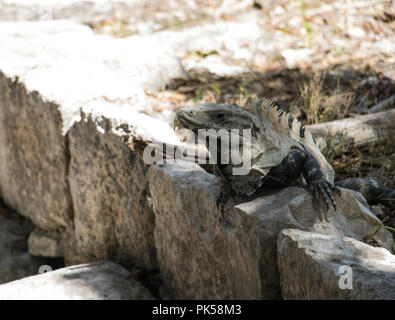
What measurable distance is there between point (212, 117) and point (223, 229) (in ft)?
2.15

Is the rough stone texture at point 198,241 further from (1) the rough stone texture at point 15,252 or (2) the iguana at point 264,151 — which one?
(1) the rough stone texture at point 15,252

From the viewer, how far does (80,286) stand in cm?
369

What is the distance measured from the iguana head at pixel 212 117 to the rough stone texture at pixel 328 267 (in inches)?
22.9

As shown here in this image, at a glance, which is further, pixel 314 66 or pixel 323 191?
pixel 314 66

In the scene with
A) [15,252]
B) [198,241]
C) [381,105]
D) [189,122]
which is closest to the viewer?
[189,122]

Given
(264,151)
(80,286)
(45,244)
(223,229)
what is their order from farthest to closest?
1. (45,244)
2. (80,286)
3. (223,229)
4. (264,151)

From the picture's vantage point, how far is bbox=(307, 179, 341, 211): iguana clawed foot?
278cm

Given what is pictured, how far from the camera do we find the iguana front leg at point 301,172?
9.18ft

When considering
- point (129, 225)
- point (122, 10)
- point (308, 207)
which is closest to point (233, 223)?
point (308, 207)

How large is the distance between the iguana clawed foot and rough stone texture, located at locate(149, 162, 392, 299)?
0.14ft

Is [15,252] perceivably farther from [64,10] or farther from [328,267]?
[328,267]

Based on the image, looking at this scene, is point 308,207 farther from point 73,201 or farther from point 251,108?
point 73,201

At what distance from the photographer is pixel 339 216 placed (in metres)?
2.86

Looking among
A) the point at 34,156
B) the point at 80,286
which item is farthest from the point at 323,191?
the point at 34,156
